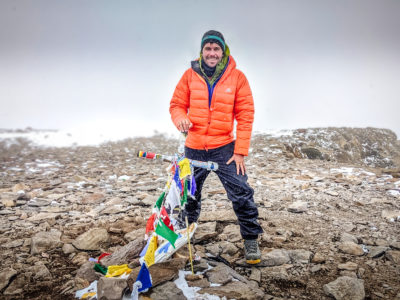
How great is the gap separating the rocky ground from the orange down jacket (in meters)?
1.56

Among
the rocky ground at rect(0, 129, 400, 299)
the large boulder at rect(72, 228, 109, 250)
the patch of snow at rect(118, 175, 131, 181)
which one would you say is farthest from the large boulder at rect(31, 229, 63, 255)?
the patch of snow at rect(118, 175, 131, 181)

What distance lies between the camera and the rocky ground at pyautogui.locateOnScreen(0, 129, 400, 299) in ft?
9.02

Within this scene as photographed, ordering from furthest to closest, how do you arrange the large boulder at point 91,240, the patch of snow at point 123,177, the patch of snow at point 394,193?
1. the patch of snow at point 123,177
2. the patch of snow at point 394,193
3. the large boulder at point 91,240

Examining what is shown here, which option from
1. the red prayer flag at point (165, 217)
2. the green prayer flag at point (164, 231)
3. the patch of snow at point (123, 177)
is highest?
the red prayer flag at point (165, 217)

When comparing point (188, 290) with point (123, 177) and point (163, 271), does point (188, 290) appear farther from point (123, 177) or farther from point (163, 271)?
point (123, 177)

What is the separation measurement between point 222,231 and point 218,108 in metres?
2.13

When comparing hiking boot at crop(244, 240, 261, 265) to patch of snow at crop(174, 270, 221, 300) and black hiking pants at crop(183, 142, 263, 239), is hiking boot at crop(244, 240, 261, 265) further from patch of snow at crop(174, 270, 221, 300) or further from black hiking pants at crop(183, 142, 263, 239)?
patch of snow at crop(174, 270, 221, 300)

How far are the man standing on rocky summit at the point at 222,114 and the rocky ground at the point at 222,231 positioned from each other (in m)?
0.64

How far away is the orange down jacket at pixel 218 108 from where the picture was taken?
3.19 meters

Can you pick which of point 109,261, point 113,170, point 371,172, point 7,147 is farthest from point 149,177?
point 7,147

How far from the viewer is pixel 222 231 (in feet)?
13.6

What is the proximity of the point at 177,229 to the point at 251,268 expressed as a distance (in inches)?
46.0

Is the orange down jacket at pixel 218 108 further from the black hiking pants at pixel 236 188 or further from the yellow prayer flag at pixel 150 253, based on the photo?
the yellow prayer flag at pixel 150 253

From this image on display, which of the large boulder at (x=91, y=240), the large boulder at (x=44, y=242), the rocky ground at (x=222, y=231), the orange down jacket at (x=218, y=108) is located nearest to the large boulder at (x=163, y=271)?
the rocky ground at (x=222, y=231)
